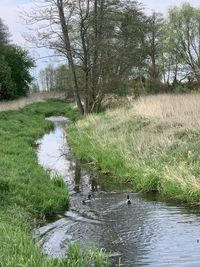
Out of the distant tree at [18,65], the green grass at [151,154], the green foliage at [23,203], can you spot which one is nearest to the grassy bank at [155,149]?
the green grass at [151,154]

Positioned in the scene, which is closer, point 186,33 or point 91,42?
point 91,42

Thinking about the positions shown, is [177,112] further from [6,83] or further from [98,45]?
[6,83]

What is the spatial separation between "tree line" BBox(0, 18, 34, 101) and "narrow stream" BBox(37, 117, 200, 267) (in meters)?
44.7

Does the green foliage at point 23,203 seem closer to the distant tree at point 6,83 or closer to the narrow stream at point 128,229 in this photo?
the narrow stream at point 128,229

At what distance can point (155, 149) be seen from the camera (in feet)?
52.3

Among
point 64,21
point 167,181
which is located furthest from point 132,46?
point 167,181

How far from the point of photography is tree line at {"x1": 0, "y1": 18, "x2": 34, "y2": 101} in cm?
5778

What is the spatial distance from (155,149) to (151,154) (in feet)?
0.89

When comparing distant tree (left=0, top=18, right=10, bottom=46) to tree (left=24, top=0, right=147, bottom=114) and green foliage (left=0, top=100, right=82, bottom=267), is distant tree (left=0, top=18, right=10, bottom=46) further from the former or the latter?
green foliage (left=0, top=100, right=82, bottom=267)

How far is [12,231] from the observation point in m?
8.63

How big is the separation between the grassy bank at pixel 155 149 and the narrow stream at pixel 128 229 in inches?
23.6

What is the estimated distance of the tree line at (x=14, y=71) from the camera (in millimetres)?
57781

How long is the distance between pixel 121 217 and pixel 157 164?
355cm

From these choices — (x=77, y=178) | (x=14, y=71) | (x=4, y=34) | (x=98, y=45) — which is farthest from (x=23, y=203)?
(x=4, y=34)
